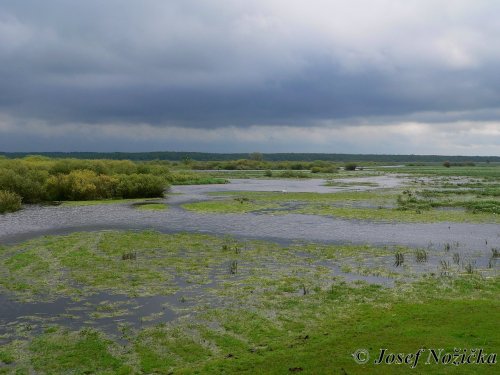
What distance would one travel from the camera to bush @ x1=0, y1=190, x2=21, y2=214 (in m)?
40.4

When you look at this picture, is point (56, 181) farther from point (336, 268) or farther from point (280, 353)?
point (280, 353)

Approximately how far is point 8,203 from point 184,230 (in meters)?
21.2

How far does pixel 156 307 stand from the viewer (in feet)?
45.4

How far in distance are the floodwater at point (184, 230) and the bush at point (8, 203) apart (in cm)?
92

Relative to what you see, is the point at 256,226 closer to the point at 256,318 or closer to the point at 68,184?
the point at 256,318

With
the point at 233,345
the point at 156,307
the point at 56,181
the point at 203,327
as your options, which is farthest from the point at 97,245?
the point at 56,181

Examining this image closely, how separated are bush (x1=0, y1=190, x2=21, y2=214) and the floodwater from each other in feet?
3.01

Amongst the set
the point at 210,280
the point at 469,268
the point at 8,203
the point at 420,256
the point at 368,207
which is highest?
the point at 8,203

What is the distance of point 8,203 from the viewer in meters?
40.9

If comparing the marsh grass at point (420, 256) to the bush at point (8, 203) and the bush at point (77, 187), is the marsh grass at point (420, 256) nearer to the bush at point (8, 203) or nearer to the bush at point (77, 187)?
the bush at point (8, 203)

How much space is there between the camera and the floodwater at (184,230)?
43.7 feet

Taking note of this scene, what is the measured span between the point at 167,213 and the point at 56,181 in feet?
66.7

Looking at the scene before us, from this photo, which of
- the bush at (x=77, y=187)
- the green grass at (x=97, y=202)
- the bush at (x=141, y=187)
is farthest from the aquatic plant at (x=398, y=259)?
the bush at (x=77, y=187)

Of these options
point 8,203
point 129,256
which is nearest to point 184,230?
point 129,256
